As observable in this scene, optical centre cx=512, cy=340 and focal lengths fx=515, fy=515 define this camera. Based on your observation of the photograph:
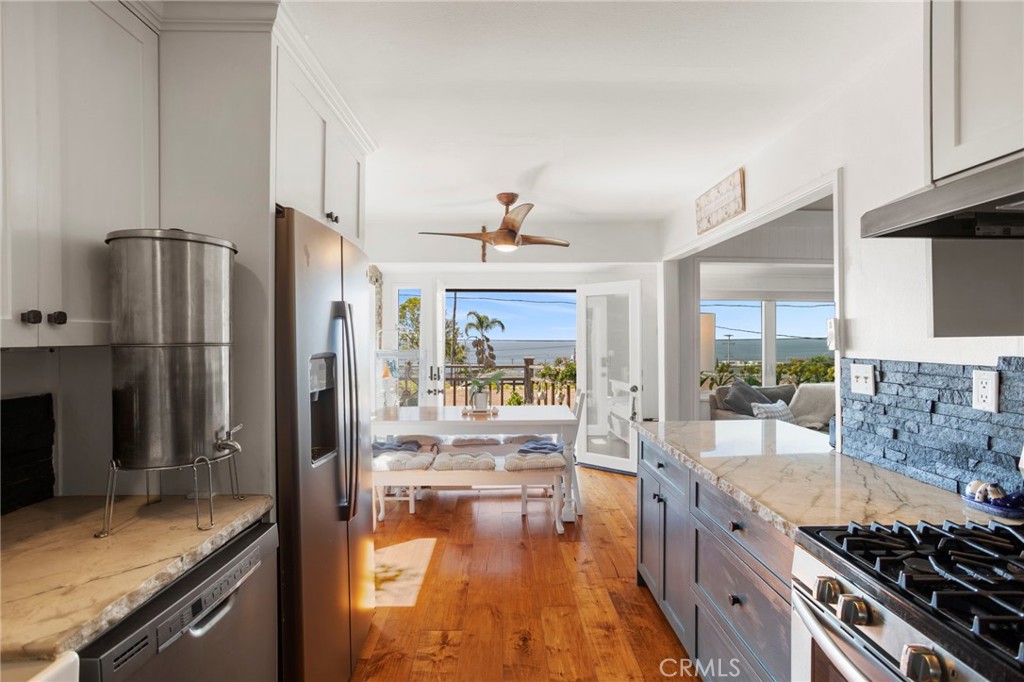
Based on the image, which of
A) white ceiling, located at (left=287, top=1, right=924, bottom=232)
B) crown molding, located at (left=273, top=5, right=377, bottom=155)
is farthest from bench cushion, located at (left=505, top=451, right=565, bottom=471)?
crown molding, located at (left=273, top=5, right=377, bottom=155)

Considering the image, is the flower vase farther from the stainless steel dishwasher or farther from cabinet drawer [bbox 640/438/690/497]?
the stainless steel dishwasher

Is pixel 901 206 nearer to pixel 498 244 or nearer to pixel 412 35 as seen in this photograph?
pixel 412 35

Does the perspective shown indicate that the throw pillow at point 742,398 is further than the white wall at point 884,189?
Yes

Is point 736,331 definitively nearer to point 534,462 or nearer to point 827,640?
point 534,462

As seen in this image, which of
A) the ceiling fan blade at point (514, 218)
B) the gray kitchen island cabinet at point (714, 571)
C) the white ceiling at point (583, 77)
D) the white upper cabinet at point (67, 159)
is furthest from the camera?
the ceiling fan blade at point (514, 218)

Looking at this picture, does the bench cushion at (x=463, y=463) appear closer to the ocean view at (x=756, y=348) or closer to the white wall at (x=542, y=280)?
the white wall at (x=542, y=280)

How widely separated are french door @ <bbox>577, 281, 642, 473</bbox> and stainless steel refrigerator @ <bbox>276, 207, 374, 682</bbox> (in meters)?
3.40

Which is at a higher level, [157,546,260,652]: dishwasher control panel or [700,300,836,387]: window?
[700,300,836,387]: window

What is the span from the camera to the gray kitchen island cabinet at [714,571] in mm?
1427

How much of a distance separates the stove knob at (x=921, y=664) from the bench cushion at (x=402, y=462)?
304 cm

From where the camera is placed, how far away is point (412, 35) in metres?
1.83

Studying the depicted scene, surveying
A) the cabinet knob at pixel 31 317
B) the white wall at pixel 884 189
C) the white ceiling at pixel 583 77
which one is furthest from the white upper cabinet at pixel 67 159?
the white wall at pixel 884 189

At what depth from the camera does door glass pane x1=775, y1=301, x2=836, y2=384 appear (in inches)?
278

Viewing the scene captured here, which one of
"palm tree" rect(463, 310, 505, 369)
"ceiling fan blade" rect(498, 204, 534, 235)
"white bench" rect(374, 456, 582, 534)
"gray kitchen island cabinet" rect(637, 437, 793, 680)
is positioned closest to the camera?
"gray kitchen island cabinet" rect(637, 437, 793, 680)
